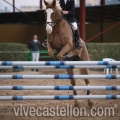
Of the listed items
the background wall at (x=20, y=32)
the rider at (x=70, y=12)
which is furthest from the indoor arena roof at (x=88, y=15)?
the rider at (x=70, y=12)

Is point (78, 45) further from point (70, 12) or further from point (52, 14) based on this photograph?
point (52, 14)

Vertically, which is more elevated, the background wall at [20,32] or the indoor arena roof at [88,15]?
the indoor arena roof at [88,15]

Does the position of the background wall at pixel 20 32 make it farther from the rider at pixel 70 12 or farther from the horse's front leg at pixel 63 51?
the horse's front leg at pixel 63 51

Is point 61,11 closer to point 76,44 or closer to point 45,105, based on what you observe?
point 76,44

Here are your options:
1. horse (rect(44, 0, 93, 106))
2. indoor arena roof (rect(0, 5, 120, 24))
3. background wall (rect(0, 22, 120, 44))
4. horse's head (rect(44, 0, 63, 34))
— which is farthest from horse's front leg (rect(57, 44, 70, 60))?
background wall (rect(0, 22, 120, 44))

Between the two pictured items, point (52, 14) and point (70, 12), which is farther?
point (70, 12)

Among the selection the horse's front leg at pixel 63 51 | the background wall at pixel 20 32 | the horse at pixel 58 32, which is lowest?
the background wall at pixel 20 32

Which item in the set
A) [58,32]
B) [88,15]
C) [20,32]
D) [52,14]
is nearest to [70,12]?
[58,32]

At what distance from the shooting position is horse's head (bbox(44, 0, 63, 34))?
24.7 feet

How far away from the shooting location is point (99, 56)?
1930 cm

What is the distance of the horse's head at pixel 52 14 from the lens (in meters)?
7.53

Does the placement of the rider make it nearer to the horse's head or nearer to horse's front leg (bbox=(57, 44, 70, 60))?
the horse's head

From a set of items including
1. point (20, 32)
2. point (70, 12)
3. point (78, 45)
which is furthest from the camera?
point (20, 32)

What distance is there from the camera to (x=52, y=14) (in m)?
7.71
